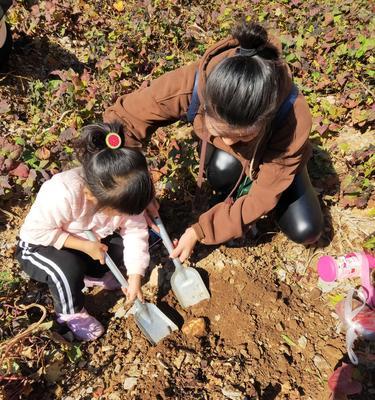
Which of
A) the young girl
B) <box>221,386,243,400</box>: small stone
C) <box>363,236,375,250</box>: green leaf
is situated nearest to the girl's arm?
the young girl

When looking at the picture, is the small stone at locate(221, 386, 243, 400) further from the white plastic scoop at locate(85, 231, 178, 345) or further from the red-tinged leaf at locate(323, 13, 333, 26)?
the red-tinged leaf at locate(323, 13, 333, 26)

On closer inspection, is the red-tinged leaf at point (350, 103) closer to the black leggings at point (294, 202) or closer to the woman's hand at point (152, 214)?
the black leggings at point (294, 202)

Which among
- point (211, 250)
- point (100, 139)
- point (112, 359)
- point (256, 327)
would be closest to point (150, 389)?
point (112, 359)

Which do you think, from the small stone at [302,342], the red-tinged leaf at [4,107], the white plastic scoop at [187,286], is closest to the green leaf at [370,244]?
the small stone at [302,342]

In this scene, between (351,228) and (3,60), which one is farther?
(3,60)

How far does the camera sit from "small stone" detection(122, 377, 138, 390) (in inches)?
74.2

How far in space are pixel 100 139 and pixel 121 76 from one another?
5.50 feet

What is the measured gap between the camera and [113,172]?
154cm

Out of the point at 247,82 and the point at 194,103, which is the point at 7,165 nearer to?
the point at 194,103

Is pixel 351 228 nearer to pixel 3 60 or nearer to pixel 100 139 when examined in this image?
pixel 100 139

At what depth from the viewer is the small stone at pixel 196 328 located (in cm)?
207

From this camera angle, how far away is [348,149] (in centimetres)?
277

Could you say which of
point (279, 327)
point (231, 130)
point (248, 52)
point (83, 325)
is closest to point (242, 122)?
point (231, 130)

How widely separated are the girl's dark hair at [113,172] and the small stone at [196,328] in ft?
2.65
